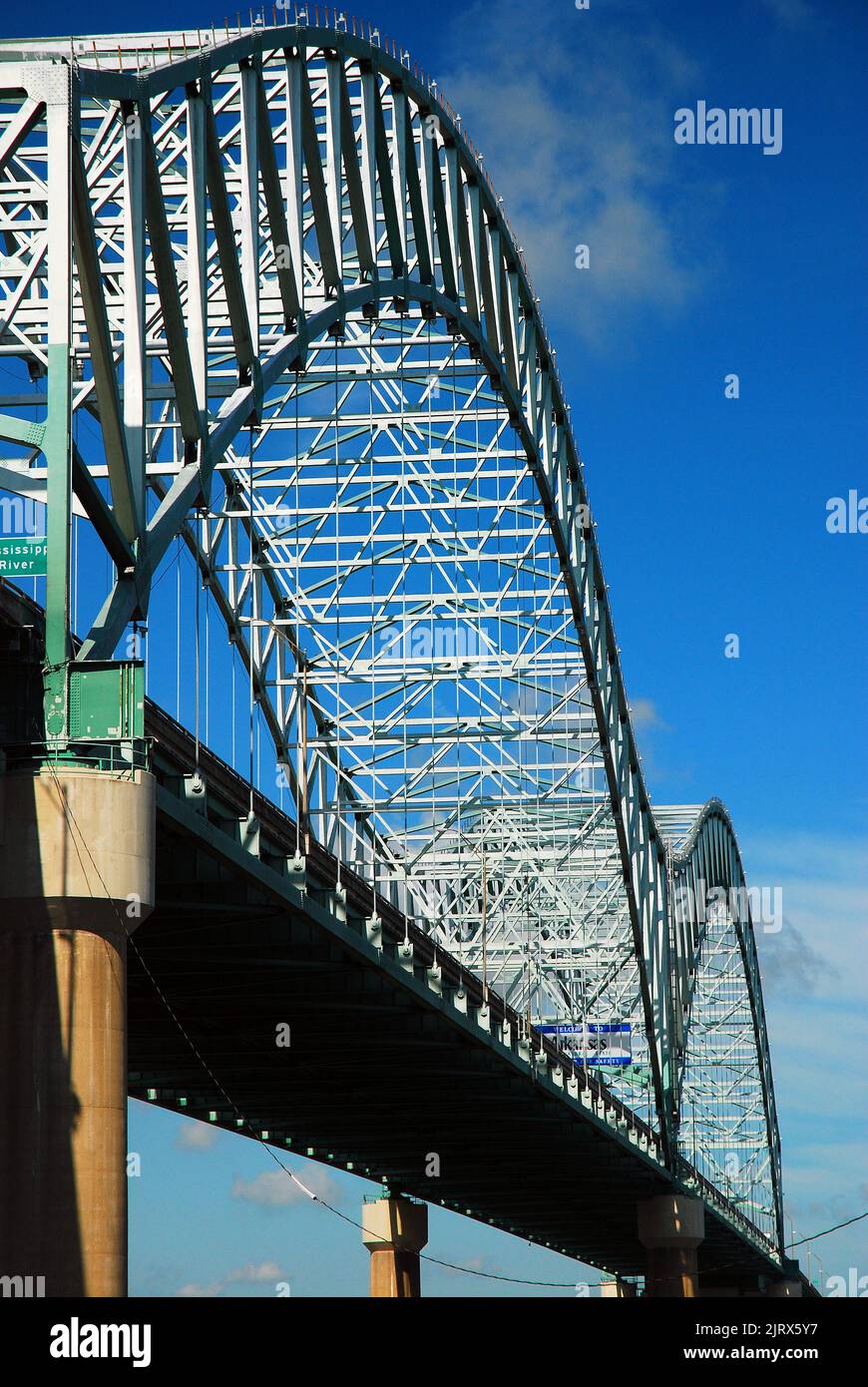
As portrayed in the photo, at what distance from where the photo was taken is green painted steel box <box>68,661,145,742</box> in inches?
1193

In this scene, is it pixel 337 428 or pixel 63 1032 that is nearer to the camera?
pixel 63 1032

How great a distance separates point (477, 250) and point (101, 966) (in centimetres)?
3857

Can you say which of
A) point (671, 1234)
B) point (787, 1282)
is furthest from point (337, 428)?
point (787, 1282)

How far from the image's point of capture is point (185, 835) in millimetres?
36281

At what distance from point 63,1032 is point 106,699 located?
464 cm

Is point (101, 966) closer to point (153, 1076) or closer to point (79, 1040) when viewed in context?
point (79, 1040)

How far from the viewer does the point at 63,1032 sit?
92.6ft

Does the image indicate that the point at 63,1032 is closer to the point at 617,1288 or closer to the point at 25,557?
the point at 25,557

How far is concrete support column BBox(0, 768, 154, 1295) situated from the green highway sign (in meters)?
2.87

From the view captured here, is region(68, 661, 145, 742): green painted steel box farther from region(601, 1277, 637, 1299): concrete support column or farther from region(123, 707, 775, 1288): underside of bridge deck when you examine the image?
region(601, 1277, 637, 1299): concrete support column

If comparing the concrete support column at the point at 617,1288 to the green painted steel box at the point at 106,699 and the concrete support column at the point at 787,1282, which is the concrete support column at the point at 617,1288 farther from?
the green painted steel box at the point at 106,699

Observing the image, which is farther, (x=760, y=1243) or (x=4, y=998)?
(x=760, y=1243)

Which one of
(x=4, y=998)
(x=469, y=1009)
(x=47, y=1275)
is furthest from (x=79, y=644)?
(x=469, y=1009)

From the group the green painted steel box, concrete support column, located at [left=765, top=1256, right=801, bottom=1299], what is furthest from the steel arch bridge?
concrete support column, located at [left=765, top=1256, right=801, bottom=1299]
